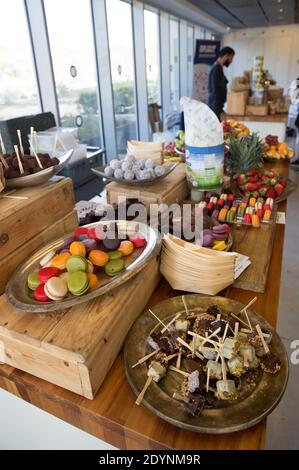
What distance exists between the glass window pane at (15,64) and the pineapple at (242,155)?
2.44 metres

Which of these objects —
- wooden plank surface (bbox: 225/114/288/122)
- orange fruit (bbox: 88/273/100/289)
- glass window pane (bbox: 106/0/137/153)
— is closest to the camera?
orange fruit (bbox: 88/273/100/289)

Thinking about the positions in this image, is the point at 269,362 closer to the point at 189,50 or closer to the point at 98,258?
the point at 98,258

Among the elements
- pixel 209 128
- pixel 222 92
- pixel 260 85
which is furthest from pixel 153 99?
pixel 209 128

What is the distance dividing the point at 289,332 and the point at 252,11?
8.27 meters

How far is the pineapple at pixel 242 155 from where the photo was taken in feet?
6.29

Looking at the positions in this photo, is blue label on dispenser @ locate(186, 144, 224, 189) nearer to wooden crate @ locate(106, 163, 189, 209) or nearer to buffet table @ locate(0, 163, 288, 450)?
wooden crate @ locate(106, 163, 189, 209)

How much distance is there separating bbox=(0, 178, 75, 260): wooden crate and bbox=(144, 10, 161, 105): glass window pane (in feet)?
19.7

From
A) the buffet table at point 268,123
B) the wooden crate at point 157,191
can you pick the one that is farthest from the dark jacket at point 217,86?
the wooden crate at point 157,191

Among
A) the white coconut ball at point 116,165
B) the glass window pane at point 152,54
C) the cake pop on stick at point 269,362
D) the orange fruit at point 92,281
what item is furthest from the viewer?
the glass window pane at point 152,54

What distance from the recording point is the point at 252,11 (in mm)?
7785

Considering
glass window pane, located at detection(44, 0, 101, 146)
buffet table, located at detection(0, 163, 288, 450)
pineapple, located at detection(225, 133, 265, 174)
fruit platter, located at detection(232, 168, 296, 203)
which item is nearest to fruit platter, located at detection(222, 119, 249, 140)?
pineapple, located at detection(225, 133, 265, 174)

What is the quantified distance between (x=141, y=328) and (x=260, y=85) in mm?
3509

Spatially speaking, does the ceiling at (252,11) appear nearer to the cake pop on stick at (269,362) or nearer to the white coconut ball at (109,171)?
the white coconut ball at (109,171)

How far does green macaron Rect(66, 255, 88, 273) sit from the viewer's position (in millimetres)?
871
